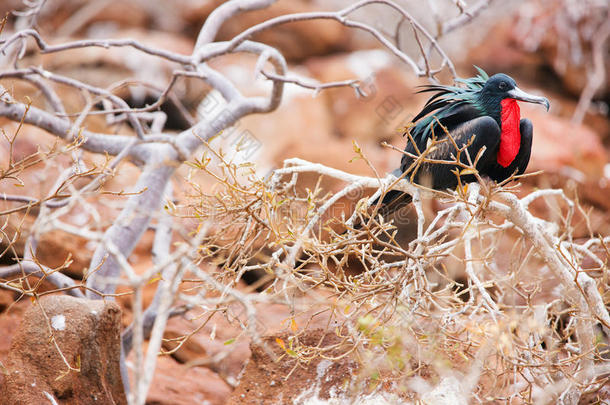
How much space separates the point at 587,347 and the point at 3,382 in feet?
6.99

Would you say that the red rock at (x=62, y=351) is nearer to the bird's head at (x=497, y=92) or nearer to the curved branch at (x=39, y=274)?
the curved branch at (x=39, y=274)

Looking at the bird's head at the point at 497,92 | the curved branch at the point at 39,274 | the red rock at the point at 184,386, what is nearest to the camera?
the bird's head at the point at 497,92

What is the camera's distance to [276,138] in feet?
22.5

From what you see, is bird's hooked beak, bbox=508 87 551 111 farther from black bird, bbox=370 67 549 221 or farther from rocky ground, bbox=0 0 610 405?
rocky ground, bbox=0 0 610 405

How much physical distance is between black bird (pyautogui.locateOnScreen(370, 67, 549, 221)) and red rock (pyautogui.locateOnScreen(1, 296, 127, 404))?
1.23 metres

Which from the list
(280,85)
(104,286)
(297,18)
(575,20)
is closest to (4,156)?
(104,286)

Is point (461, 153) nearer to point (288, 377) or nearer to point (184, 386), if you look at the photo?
point (288, 377)

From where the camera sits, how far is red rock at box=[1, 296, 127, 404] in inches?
89.4

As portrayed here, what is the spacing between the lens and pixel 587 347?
87.8 inches

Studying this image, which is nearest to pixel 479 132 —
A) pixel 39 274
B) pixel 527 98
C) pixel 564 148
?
pixel 527 98

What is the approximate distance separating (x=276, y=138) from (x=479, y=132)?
4.56 metres

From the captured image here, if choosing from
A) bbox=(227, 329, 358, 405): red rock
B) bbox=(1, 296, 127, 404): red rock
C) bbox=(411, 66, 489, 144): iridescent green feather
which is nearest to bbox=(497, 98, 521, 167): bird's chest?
bbox=(411, 66, 489, 144): iridescent green feather

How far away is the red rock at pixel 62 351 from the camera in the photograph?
2270 millimetres

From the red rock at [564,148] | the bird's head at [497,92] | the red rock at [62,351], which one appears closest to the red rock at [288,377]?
the red rock at [62,351]
